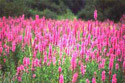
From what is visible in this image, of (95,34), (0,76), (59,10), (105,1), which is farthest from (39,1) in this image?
(0,76)

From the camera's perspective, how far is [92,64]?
15.0 ft

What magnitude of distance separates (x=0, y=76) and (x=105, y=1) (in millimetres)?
12913

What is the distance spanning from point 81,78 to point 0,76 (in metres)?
1.85

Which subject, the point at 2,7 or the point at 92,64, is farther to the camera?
the point at 2,7

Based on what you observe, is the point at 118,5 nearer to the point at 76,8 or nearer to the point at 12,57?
the point at 12,57

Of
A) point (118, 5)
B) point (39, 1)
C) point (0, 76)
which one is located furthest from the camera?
point (39, 1)

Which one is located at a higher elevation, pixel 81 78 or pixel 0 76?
pixel 81 78

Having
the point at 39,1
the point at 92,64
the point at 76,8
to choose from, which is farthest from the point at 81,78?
the point at 76,8

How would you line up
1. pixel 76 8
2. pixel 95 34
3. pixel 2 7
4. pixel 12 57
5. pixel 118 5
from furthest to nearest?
pixel 76 8 < pixel 118 5 < pixel 2 7 < pixel 95 34 < pixel 12 57

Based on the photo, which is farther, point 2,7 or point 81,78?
point 2,7

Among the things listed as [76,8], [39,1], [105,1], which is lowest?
[76,8]

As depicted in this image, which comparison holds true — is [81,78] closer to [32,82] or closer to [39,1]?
[32,82]

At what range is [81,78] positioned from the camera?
13.5 feet

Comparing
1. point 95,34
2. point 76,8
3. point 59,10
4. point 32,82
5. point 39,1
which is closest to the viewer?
point 32,82
